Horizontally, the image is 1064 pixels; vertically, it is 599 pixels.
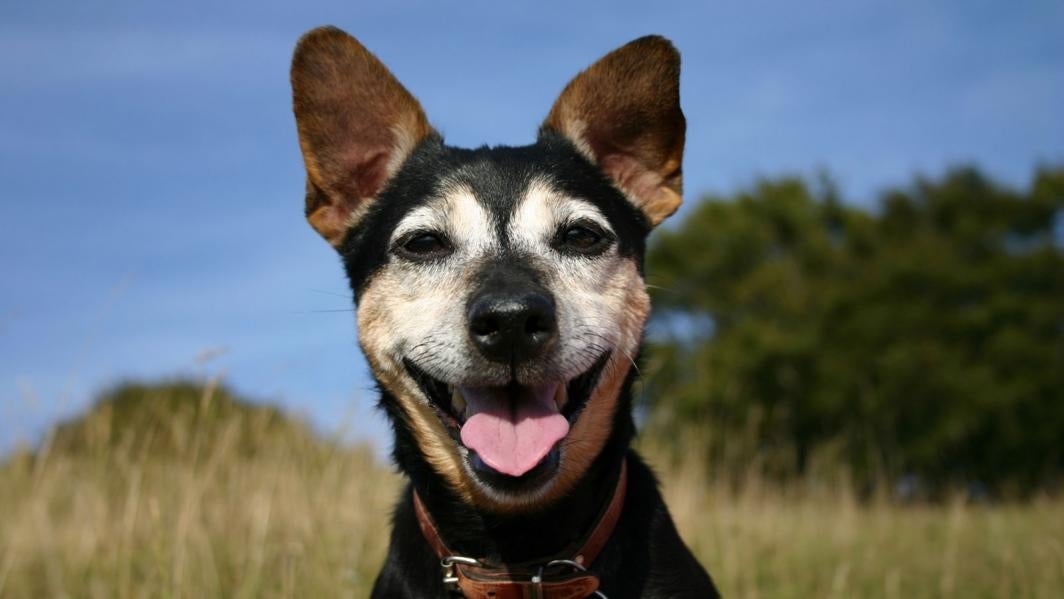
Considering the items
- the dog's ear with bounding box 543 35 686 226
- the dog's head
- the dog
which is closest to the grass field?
the dog

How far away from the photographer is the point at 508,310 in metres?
3.55

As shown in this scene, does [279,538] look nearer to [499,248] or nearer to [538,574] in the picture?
[499,248]

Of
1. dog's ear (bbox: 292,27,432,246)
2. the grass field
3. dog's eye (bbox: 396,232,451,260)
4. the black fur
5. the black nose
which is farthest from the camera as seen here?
the grass field

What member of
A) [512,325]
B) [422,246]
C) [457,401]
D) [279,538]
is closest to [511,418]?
[457,401]

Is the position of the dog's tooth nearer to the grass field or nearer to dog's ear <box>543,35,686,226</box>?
dog's ear <box>543,35,686,226</box>

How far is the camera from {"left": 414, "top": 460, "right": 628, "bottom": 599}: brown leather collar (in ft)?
11.9

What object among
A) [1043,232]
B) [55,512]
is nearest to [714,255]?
[1043,232]

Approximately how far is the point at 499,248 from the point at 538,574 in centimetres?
137

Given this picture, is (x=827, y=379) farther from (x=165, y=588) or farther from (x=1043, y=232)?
(x=165, y=588)

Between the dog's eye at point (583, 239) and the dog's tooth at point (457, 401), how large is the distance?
0.81 meters

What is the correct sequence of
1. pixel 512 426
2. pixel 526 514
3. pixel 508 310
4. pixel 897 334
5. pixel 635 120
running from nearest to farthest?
1. pixel 508 310
2. pixel 512 426
3. pixel 526 514
4. pixel 635 120
5. pixel 897 334

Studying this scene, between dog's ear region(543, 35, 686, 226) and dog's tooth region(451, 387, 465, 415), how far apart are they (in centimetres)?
153

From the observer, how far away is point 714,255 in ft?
128

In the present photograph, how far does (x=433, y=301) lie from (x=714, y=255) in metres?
35.9
